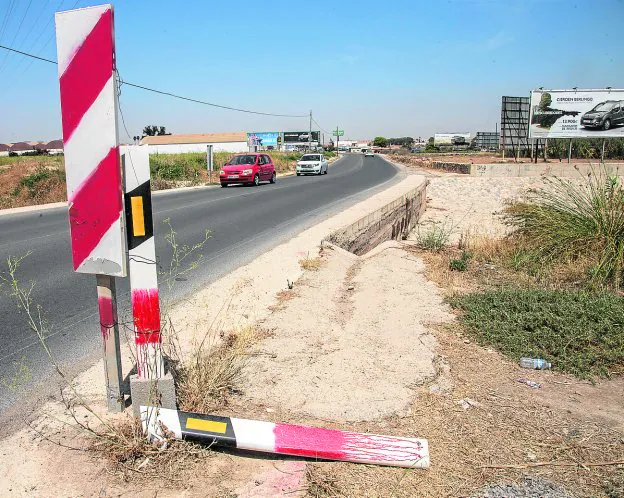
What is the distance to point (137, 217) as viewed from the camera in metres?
2.65

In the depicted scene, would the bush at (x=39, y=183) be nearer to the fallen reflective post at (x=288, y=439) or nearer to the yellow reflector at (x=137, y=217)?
the yellow reflector at (x=137, y=217)

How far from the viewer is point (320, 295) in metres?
5.71

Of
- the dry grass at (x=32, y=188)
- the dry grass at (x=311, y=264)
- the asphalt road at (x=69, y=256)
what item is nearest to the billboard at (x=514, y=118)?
the asphalt road at (x=69, y=256)

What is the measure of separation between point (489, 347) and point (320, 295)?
80.3 inches

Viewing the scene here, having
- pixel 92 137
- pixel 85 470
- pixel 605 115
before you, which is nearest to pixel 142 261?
pixel 92 137

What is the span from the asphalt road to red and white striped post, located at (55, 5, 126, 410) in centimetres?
112

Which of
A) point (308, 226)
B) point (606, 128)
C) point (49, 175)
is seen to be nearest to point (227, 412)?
point (308, 226)

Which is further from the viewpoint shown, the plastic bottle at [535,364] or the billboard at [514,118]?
the billboard at [514,118]

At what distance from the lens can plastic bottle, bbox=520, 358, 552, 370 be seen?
12.4 ft

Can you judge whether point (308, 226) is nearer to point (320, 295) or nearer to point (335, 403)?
point (320, 295)

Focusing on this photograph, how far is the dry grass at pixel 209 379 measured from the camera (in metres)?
3.05

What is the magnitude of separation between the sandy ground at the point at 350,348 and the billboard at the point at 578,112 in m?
34.4

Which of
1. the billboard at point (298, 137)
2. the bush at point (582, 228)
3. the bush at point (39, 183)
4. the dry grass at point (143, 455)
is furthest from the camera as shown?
the billboard at point (298, 137)

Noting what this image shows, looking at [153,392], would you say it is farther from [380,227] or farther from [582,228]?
[380,227]
